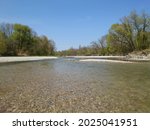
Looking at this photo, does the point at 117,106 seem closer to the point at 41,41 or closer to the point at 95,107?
the point at 95,107

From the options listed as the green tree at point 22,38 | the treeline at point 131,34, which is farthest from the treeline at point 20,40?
the treeline at point 131,34

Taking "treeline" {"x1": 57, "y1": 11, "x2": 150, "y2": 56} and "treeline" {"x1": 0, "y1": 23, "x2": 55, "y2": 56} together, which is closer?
"treeline" {"x1": 57, "y1": 11, "x2": 150, "y2": 56}

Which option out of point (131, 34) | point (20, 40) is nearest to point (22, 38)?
point (20, 40)

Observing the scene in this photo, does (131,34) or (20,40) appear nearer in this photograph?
(131,34)

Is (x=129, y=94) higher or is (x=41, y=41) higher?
(x=41, y=41)

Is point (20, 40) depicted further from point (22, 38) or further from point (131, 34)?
point (131, 34)

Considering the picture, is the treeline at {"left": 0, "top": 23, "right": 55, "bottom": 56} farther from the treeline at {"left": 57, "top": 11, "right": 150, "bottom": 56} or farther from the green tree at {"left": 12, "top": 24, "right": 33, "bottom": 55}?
the treeline at {"left": 57, "top": 11, "right": 150, "bottom": 56}

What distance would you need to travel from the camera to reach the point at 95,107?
7.77 meters

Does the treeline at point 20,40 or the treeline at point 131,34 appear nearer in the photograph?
the treeline at point 131,34

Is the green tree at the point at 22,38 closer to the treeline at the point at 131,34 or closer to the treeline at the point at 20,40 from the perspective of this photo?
the treeline at the point at 20,40

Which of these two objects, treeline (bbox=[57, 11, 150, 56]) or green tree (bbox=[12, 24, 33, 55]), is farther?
green tree (bbox=[12, 24, 33, 55])

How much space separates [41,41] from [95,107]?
10246 cm

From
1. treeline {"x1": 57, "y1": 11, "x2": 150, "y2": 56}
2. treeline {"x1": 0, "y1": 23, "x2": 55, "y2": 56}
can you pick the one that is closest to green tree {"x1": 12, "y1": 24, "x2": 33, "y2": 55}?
treeline {"x1": 0, "y1": 23, "x2": 55, "y2": 56}

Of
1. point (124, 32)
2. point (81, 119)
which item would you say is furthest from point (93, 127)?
point (124, 32)
